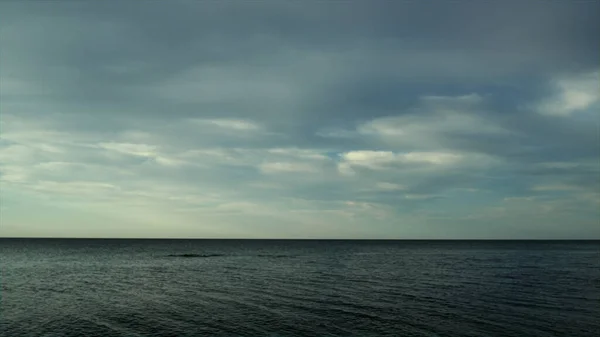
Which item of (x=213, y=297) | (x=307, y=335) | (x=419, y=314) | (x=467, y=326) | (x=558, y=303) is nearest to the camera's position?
(x=307, y=335)


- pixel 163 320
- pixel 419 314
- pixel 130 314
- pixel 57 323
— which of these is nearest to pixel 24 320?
pixel 57 323

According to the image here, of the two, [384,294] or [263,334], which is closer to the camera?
[263,334]

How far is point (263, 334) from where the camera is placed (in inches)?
1326

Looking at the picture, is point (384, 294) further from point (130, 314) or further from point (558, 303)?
point (130, 314)

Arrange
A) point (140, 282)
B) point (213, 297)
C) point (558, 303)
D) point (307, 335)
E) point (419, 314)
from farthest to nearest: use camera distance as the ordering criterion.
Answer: point (140, 282), point (213, 297), point (558, 303), point (419, 314), point (307, 335)

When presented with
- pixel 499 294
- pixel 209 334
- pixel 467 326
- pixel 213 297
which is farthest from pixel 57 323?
pixel 499 294

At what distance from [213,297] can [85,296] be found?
15949 mm

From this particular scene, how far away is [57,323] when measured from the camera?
123ft

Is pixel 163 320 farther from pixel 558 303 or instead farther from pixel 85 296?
pixel 558 303

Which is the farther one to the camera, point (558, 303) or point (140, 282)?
point (140, 282)

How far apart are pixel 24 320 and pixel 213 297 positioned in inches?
768

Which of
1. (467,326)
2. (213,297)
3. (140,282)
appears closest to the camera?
(467,326)

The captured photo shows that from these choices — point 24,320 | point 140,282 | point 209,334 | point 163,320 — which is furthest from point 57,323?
point 140,282

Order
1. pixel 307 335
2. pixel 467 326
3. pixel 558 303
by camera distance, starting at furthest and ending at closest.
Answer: pixel 558 303 < pixel 467 326 < pixel 307 335
